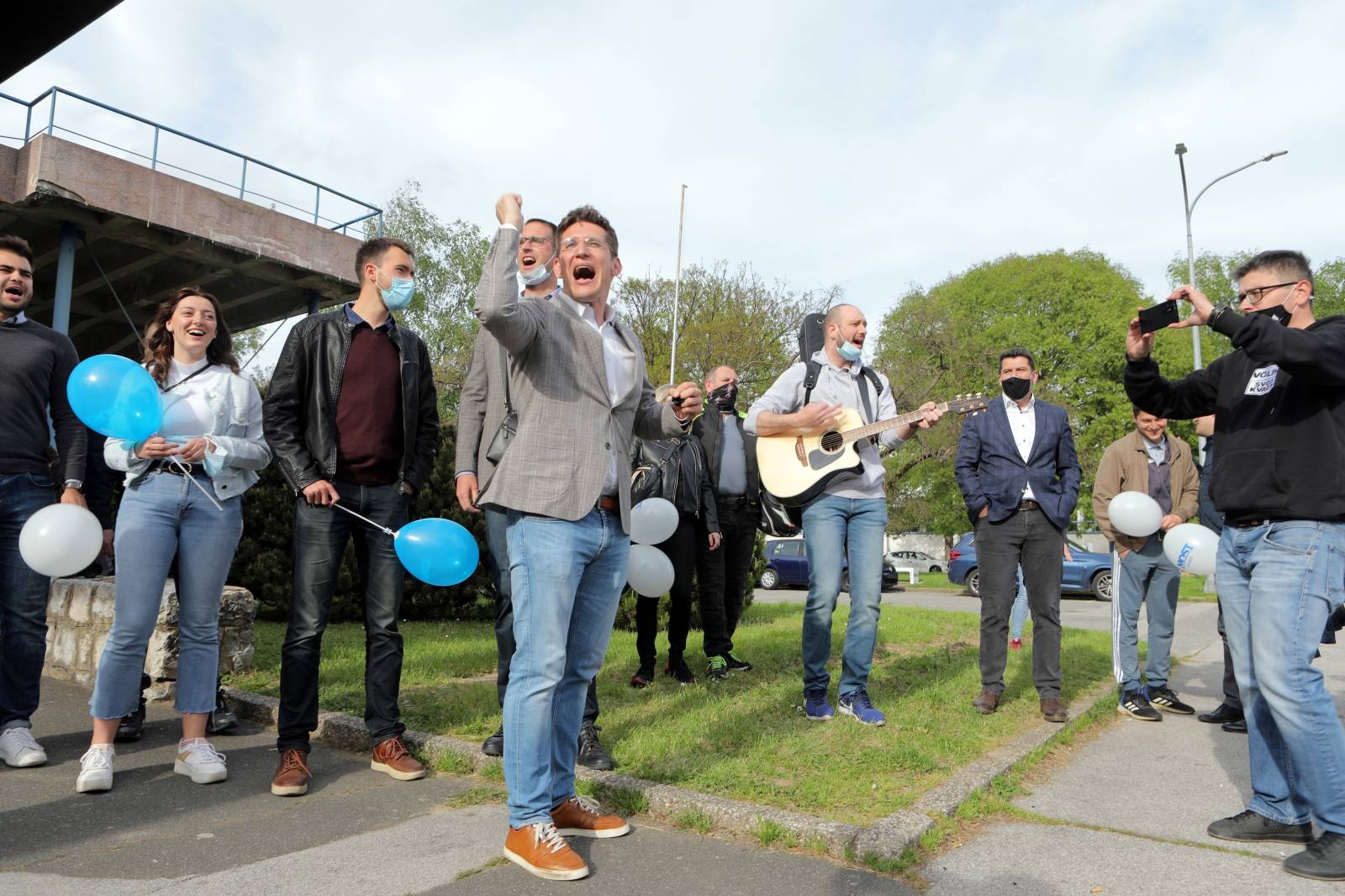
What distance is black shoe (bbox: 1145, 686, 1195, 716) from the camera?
6.14 meters

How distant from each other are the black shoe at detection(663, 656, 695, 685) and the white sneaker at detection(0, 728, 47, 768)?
11.8ft

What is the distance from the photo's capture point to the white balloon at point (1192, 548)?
5.58 m

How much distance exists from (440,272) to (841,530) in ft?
119

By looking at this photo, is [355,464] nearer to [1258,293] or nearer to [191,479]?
[191,479]

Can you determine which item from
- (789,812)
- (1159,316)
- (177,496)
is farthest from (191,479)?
(1159,316)

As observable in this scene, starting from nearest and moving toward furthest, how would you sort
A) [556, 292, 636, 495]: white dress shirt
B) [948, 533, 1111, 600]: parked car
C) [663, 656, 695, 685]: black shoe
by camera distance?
[556, 292, 636, 495]: white dress shirt
[663, 656, 695, 685]: black shoe
[948, 533, 1111, 600]: parked car

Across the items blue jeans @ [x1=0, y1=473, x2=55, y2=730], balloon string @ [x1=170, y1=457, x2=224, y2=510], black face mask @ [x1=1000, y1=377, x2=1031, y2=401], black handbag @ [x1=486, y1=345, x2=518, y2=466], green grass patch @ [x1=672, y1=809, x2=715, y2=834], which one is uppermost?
black face mask @ [x1=1000, y1=377, x2=1031, y2=401]

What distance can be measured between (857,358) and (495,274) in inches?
131

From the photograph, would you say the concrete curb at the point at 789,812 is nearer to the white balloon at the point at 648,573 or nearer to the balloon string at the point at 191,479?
the balloon string at the point at 191,479

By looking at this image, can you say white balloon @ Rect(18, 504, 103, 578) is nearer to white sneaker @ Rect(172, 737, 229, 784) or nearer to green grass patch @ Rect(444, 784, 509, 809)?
white sneaker @ Rect(172, 737, 229, 784)

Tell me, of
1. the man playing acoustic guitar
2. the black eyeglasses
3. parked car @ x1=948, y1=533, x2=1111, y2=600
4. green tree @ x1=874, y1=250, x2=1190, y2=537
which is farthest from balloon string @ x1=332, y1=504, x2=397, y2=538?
green tree @ x1=874, y1=250, x2=1190, y2=537

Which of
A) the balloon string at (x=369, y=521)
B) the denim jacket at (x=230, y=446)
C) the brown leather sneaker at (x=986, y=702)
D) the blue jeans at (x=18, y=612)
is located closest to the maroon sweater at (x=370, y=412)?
the balloon string at (x=369, y=521)

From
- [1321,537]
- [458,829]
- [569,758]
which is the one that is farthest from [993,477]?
[458,829]

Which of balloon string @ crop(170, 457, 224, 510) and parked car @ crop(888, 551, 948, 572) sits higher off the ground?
balloon string @ crop(170, 457, 224, 510)
